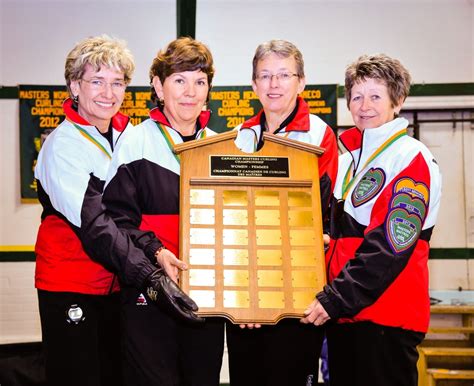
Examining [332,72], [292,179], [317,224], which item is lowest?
[317,224]

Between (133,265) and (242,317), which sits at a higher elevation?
(133,265)

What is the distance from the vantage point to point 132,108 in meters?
6.07

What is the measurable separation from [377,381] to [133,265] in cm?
107

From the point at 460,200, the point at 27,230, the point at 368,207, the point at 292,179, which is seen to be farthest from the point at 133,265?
the point at 460,200

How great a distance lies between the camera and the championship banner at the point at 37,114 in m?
6.10

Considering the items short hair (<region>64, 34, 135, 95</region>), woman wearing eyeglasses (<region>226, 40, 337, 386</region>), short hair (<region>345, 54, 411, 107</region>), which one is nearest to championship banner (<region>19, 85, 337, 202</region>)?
short hair (<region>64, 34, 135, 95</region>)

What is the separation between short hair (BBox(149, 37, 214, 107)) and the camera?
2391 mm

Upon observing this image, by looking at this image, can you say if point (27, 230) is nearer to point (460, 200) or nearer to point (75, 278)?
point (75, 278)

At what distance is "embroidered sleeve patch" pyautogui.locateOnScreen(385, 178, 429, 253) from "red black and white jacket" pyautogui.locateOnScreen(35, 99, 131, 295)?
1.25 meters

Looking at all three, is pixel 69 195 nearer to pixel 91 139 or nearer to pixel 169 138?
pixel 91 139

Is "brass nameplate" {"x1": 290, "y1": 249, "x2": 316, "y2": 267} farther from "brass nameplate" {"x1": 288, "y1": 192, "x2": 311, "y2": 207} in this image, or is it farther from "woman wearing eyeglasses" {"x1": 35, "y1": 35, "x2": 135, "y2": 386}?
"woman wearing eyeglasses" {"x1": 35, "y1": 35, "x2": 135, "y2": 386}

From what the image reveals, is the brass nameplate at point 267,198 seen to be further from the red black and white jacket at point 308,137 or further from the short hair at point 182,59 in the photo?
the short hair at point 182,59

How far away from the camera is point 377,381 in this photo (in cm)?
230

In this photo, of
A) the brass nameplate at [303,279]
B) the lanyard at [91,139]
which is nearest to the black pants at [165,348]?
the brass nameplate at [303,279]
